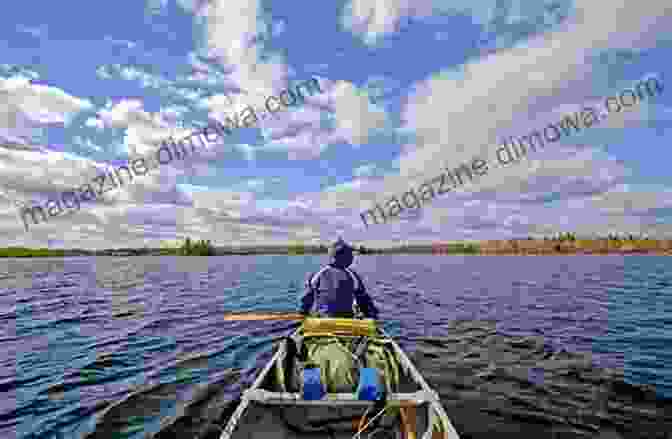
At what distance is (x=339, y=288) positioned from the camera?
28.8 ft

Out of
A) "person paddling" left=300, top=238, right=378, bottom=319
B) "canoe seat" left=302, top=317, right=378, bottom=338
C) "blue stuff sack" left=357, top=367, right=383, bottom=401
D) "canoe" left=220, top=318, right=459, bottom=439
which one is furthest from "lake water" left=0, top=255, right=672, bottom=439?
"blue stuff sack" left=357, top=367, right=383, bottom=401

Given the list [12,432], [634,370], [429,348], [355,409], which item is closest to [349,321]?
[355,409]

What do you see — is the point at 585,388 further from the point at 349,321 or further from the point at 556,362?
the point at 349,321

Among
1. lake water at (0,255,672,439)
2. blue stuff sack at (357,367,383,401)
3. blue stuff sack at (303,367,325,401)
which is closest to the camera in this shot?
blue stuff sack at (357,367,383,401)

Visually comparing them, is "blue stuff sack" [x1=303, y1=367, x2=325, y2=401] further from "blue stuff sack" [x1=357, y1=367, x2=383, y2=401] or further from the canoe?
"blue stuff sack" [x1=357, y1=367, x2=383, y2=401]

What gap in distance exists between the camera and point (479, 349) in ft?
36.9

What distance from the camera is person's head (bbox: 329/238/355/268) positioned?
352 inches

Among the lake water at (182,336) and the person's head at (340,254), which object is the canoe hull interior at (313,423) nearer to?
the lake water at (182,336)

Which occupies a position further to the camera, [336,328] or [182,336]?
[182,336]

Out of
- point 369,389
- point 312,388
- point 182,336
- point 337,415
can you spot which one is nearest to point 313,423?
point 337,415

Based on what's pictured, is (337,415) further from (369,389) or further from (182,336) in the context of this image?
(182,336)

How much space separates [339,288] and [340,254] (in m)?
0.85

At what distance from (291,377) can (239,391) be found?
7.63 feet

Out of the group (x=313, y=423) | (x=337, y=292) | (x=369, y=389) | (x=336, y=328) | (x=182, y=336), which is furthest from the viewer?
(x=182, y=336)
